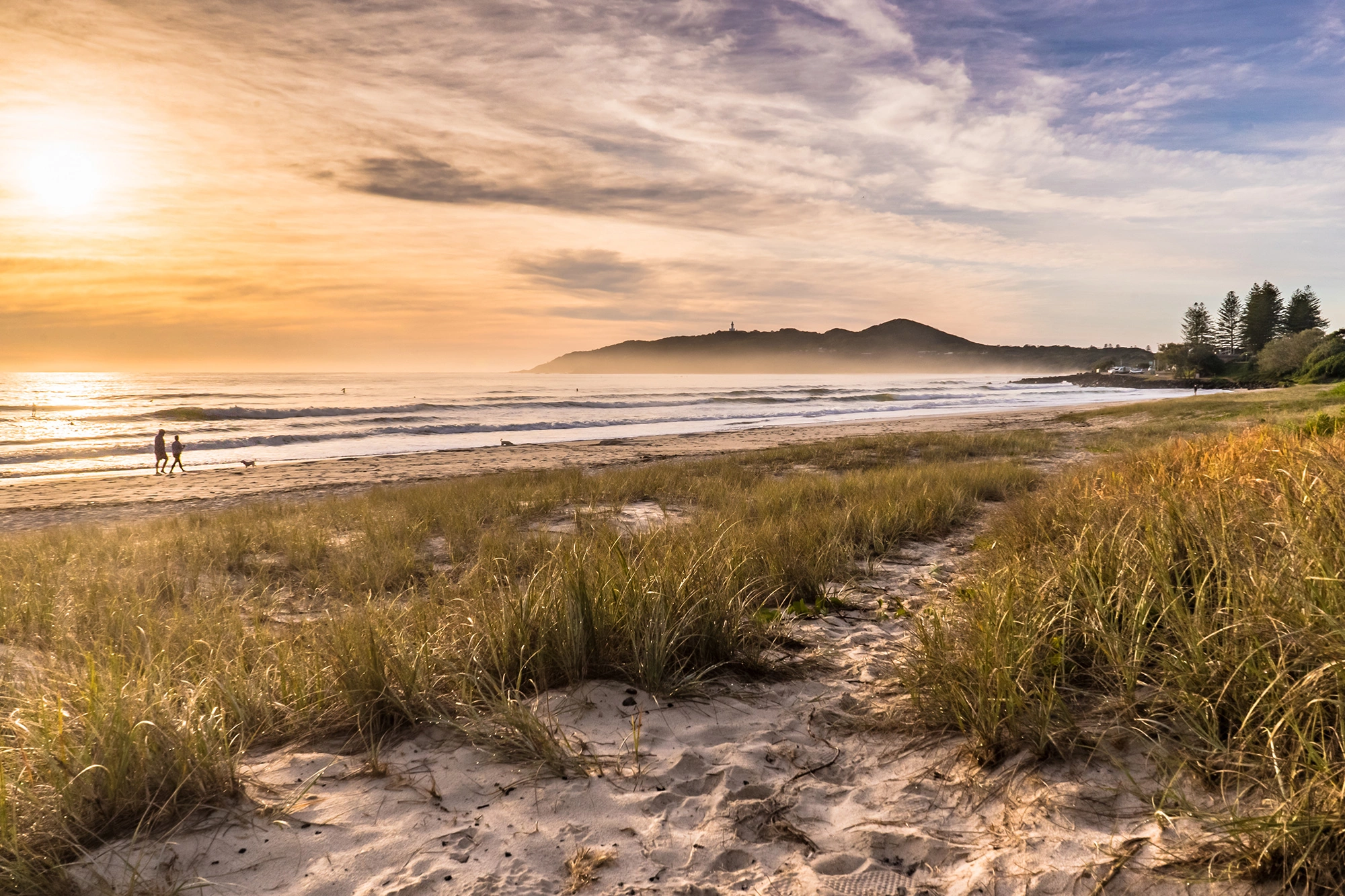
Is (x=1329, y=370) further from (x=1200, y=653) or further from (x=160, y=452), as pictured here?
(x=160, y=452)

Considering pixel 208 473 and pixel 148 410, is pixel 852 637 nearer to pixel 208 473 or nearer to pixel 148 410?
pixel 208 473

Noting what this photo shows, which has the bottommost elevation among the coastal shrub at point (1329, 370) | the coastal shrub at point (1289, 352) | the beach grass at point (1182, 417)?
the beach grass at point (1182, 417)

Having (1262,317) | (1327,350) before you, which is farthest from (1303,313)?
(1327,350)

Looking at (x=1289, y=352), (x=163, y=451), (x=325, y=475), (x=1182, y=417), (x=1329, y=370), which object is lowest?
(x=325, y=475)

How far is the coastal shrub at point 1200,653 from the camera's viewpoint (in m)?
2.09

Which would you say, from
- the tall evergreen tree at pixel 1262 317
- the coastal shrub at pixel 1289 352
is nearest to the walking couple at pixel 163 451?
the coastal shrub at pixel 1289 352

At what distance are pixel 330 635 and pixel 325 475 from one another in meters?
17.1

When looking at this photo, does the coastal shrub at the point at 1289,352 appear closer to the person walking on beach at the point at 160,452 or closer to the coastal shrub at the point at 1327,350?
the coastal shrub at the point at 1327,350

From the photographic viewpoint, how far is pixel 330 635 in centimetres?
371

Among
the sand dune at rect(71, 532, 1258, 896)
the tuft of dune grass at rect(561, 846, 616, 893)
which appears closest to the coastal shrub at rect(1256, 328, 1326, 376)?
the sand dune at rect(71, 532, 1258, 896)

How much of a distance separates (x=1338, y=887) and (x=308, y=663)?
4.07 m

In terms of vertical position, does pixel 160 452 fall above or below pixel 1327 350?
below

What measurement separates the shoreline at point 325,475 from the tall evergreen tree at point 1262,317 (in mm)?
85298

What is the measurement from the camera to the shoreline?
14.5 meters
